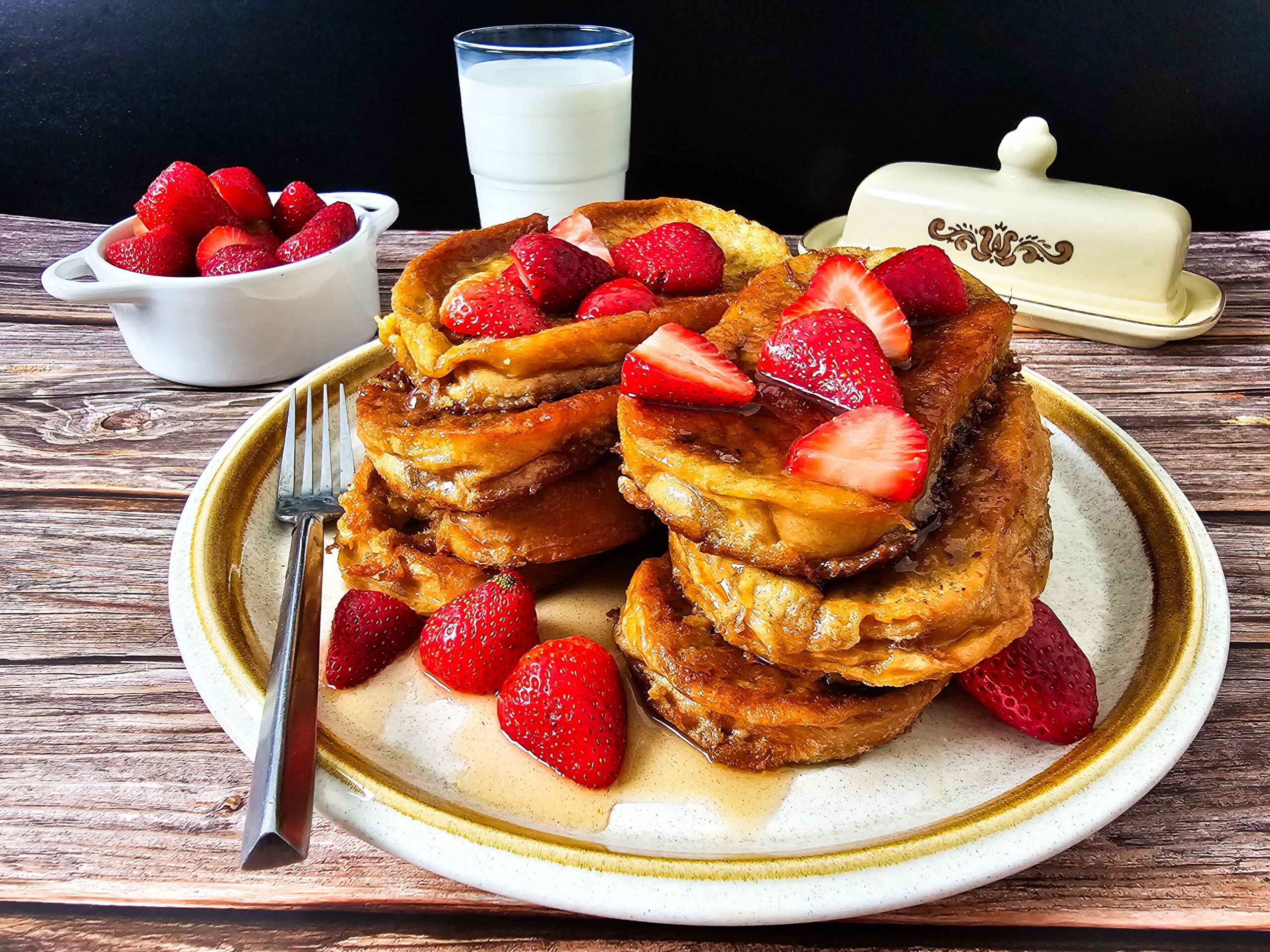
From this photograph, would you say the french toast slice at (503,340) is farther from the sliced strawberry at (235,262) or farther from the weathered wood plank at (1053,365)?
the weathered wood plank at (1053,365)

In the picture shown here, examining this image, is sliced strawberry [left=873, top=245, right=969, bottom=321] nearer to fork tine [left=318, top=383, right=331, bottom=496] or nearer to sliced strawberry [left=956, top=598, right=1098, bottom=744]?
sliced strawberry [left=956, top=598, right=1098, bottom=744]

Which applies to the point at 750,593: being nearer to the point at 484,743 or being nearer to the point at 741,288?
the point at 484,743

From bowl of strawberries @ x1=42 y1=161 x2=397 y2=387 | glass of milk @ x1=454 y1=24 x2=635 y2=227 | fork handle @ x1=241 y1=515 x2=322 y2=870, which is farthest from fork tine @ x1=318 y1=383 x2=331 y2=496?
glass of milk @ x1=454 y1=24 x2=635 y2=227

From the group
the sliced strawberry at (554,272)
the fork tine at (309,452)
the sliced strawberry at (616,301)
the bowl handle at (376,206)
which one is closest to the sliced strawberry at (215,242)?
the bowl handle at (376,206)

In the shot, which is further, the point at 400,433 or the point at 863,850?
the point at 400,433

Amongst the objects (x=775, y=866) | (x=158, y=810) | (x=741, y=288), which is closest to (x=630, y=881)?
(x=775, y=866)
